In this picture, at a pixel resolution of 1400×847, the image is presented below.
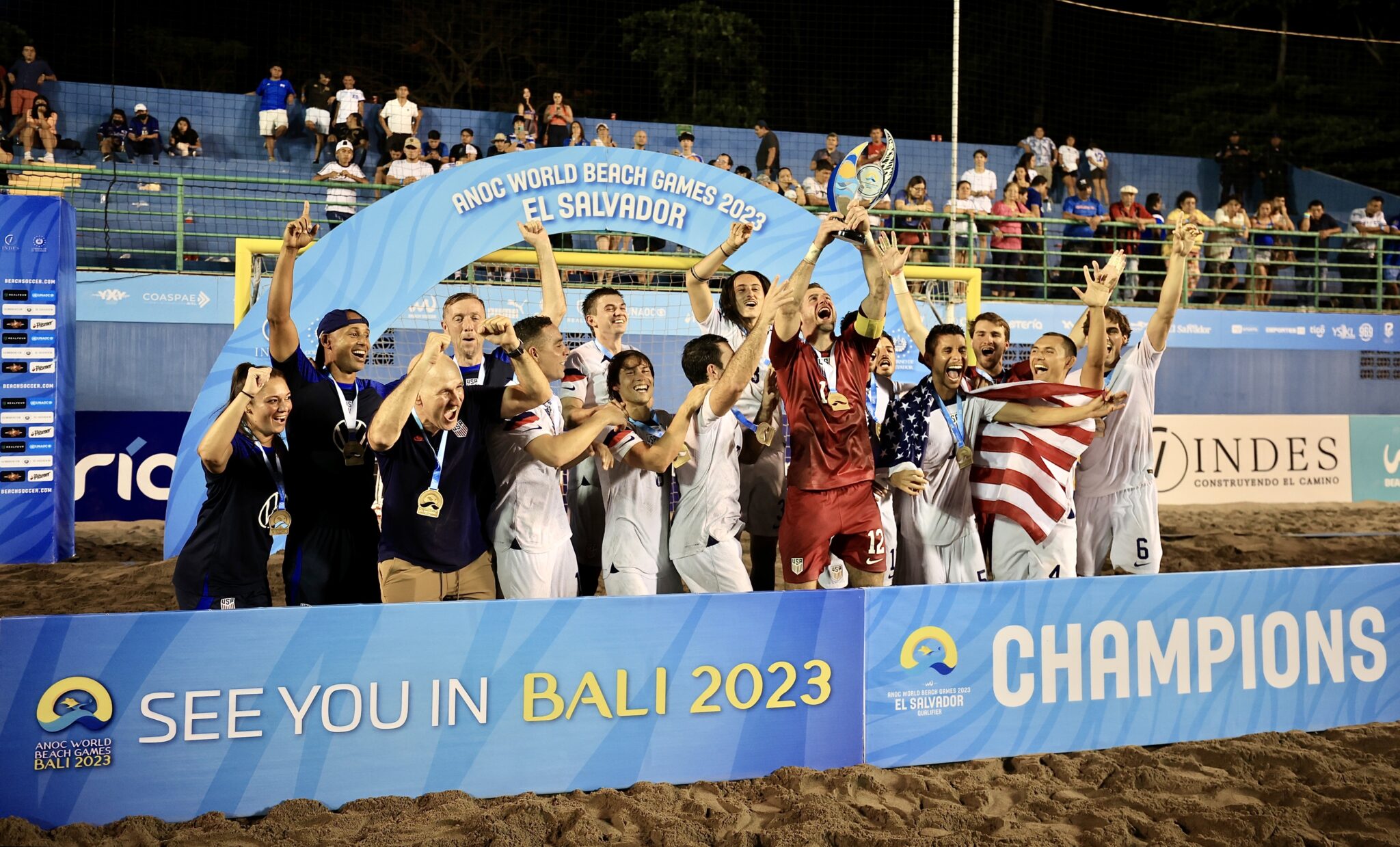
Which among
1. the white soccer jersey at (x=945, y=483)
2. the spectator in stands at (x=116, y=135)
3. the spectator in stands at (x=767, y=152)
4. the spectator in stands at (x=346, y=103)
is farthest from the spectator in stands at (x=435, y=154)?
the white soccer jersey at (x=945, y=483)

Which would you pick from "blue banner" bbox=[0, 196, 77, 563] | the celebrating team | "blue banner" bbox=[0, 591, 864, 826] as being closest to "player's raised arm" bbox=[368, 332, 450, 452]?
the celebrating team

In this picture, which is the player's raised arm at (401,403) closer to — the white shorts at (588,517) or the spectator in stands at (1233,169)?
the white shorts at (588,517)

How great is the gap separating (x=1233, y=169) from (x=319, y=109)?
15.6m

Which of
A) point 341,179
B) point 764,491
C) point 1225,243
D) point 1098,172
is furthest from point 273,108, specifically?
point 1225,243

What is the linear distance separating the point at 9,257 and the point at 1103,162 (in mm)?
16555

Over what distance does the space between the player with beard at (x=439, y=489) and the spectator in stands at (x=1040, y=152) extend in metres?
15.9

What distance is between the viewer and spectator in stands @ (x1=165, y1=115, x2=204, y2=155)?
15.2m

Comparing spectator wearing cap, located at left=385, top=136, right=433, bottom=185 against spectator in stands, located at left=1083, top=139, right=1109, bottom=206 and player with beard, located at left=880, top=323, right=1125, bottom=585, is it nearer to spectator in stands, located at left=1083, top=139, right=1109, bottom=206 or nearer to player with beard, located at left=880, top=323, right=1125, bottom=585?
player with beard, located at left=880, top=323, right=1125, bottom=585

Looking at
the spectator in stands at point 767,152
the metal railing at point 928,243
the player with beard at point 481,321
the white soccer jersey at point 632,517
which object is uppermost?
the spectator in stands at point 767,152

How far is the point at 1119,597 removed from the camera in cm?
489

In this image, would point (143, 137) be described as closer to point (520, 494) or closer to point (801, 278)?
point (520, 494)

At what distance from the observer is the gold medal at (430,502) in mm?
4734

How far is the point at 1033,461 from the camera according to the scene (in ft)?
19.0

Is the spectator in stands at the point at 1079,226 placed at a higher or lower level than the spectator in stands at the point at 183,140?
lower
